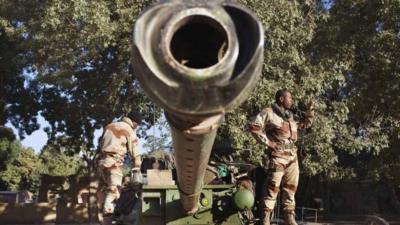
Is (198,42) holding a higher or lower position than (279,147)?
lower

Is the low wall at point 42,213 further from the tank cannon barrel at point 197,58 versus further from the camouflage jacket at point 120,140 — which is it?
the tank cannon barrel at point 197,58

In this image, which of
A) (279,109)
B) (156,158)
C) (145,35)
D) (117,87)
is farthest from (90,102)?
(145,35)

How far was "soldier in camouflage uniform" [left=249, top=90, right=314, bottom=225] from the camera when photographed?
7.44 meters

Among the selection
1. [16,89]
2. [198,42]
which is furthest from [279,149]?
[16,89]

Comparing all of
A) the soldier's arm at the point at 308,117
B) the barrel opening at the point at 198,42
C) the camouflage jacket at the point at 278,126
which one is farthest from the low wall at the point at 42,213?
the barrel opening at the point at 198,42

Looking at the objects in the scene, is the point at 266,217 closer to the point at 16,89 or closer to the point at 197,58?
the point at 197,58

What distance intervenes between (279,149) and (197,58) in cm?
491

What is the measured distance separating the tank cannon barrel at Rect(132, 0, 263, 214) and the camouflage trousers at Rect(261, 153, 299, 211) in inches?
183

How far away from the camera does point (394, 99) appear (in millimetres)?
15477

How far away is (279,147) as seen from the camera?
7.55 metres

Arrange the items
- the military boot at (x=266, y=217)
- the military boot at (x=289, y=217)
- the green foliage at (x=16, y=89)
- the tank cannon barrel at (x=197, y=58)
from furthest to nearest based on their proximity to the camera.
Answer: the green foliage at (x=16, y=89) → the military boot at (x=289, y=217) → the military boot at (x=266, y=217) → the tank cannon barrel at (x=197, y=58)

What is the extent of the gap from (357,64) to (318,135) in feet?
7.35

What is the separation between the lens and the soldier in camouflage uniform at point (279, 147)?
24.4ft

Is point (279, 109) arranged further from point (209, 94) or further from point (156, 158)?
point (209, 94)
